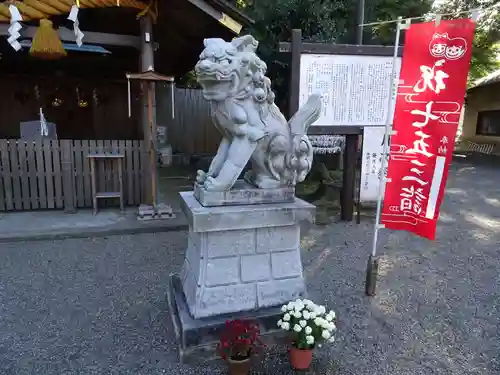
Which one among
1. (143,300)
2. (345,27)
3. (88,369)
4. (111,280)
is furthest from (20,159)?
(345,27)

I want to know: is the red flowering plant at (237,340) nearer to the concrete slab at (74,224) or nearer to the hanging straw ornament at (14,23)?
the concrete slab at (74,224)

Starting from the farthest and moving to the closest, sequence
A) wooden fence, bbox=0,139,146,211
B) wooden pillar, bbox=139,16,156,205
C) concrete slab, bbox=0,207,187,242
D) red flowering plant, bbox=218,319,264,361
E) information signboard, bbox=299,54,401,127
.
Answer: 1. wooden fence, bbox=0,139,146,211
2. wooden pillar, bbox=139,16,156,205
3. information signboard, bbox=299,54,401,127
4. concrete slab, bbox=0,207,187,242
5. red flowering plant, bbox=218,319,264,361

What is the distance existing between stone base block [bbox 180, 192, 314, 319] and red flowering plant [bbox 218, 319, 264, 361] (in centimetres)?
46

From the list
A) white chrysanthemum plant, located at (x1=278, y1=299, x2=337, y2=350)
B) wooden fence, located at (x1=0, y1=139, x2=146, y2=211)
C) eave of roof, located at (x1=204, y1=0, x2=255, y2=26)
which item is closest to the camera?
white chrysanthemum plant, located at (x1=278, y1=299, x2=337, y2=350)

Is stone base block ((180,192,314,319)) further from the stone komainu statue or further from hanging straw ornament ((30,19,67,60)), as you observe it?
hanging straw ornament ((30,19,67,60))

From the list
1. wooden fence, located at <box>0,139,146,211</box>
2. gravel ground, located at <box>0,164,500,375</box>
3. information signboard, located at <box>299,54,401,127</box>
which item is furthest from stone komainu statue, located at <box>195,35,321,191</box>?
wooden fence, located at <box>0,139,146,211</box>

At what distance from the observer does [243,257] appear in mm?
2795

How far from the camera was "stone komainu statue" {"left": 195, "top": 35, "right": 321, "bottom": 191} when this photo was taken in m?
2.59

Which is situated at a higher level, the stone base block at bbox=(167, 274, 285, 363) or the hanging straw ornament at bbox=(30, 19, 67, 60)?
the hanging straw ornament at bbox=(30, 19, 67, 60)

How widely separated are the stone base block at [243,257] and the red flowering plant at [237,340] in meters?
0.46

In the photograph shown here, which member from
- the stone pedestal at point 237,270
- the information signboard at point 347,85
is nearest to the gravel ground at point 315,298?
the stone pedestal at point 237,270

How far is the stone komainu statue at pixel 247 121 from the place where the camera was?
2590 millimetres

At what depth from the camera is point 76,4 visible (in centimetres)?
527

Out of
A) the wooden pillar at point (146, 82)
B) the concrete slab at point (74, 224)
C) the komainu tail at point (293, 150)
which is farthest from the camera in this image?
the wooden pillar at point (146, 82)
